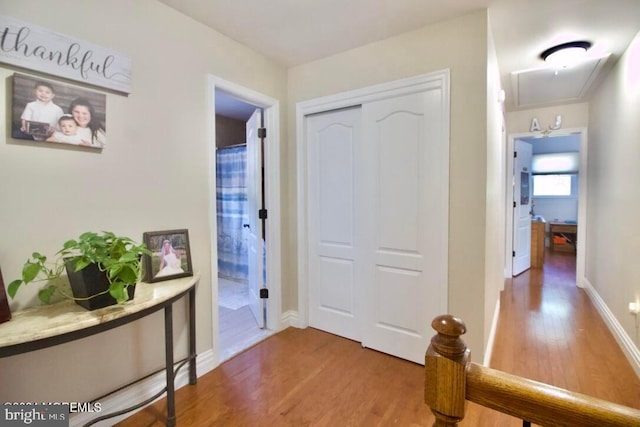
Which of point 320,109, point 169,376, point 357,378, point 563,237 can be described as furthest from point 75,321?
point 563,237

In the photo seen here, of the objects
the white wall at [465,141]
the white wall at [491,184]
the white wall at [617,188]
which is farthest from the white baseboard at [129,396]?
the white wall at [617,188]

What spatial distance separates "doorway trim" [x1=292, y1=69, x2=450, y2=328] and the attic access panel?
1585 mm

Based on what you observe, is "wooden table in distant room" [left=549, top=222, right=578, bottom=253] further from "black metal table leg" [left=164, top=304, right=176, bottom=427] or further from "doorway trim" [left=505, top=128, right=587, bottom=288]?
"black metal table leg" [left=164, top=304, right=176, bottom=427]

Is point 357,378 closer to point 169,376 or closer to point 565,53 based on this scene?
point 169,376

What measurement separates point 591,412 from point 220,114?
503 cm

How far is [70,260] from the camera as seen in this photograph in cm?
137

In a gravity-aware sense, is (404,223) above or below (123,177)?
below

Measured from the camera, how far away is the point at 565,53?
102 inches

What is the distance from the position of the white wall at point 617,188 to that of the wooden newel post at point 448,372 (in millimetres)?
2537

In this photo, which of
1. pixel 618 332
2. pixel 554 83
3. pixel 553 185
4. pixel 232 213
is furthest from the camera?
pixel 553 185

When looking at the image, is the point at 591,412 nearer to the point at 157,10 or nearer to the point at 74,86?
the point at 74,86

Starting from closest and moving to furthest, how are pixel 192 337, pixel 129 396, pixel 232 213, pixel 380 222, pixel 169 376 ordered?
pixel 169 376
pixel 129 396
pixel 192 337
pixel 380 222
pixel 232 213

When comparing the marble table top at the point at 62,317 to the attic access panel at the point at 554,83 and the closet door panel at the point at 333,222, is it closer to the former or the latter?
the closet door panel at the point at 333,222

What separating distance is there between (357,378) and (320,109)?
7.20 ft
